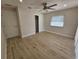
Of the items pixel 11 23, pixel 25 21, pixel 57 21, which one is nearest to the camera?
pixel 11 23

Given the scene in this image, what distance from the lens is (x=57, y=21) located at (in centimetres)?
873

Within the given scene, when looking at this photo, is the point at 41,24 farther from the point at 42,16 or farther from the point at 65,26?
the point at 65,26

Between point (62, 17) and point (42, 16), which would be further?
point (42, 16)

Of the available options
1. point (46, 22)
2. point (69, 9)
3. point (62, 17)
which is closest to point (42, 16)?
point (46, 22)

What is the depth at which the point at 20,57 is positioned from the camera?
136 inches

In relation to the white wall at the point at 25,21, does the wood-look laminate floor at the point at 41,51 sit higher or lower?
lower

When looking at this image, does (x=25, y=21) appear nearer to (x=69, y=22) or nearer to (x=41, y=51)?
(x=69, y=22)

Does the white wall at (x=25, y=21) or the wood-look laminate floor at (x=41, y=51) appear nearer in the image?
the wood-look laminate floor at (x=41, y=51)

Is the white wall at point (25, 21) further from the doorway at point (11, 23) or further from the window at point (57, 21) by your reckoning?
the window at point (57, 21)

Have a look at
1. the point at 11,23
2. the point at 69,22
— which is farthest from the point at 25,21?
the point at 69,22

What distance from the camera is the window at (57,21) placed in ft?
26.1

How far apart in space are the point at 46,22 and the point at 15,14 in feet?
14.8

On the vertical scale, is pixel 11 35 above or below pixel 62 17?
below

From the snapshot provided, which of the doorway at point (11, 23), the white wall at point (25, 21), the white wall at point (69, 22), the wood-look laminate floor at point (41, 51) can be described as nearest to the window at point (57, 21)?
the white wall at point (69, 22)
